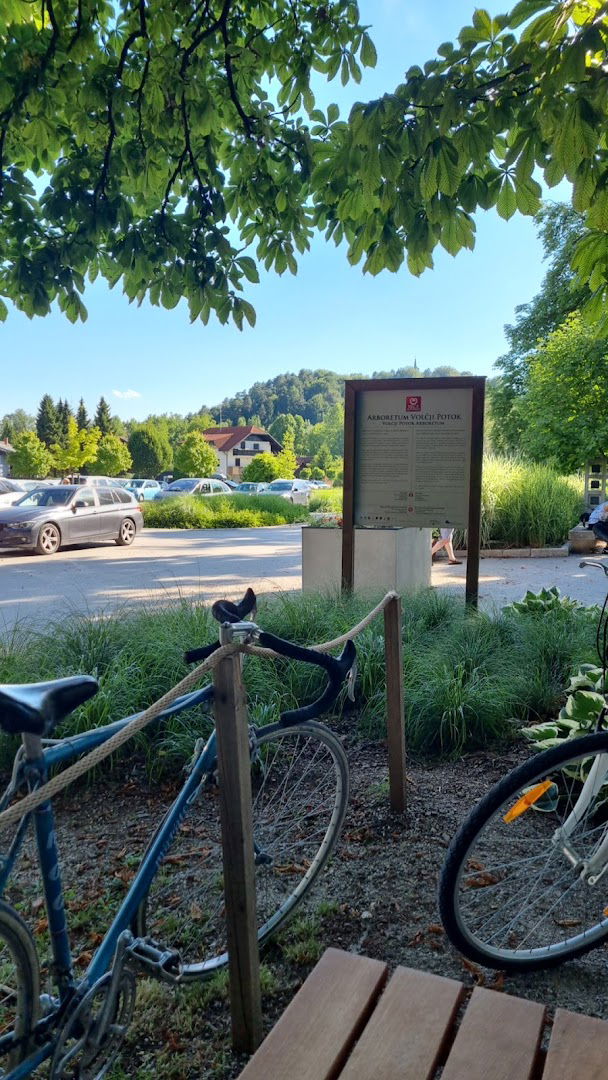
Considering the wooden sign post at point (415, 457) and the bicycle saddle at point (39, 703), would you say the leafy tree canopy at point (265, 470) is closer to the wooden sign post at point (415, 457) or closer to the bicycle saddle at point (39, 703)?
the wooden sign post at point (415, 457)

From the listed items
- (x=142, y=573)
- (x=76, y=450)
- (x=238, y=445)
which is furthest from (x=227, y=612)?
(x=238, y=445)

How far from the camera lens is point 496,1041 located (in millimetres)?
1394

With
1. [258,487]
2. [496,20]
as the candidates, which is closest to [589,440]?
[496,20]

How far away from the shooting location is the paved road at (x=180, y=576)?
28.2 ft

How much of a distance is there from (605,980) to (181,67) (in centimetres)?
482

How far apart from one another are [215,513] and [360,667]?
21.6 m

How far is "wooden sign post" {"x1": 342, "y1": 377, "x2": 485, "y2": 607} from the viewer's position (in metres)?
5.80

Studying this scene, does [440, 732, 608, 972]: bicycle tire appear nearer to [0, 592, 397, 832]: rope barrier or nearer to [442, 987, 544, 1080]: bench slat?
[442, 987, 544, 1080]: bench slat

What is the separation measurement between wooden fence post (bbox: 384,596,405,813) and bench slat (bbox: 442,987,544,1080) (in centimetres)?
152

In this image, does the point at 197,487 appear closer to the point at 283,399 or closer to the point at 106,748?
the point at 106,748

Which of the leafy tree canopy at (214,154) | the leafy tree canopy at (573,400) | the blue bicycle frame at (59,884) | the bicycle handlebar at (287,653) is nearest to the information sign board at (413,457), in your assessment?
the leafy tree canopy at (214,154)

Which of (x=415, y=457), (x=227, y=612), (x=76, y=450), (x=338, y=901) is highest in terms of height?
(x=76, y=450)

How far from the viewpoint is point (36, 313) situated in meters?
4.52

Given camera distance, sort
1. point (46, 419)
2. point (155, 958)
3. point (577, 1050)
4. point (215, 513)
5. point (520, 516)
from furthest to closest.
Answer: point (46, 419) → point (215, 513) → point (520, 516) → point (155, 958) → point (577, 1050)
